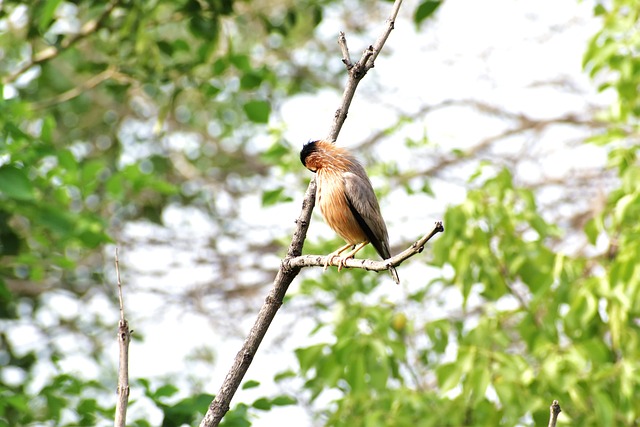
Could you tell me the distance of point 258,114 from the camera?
5.17 meters

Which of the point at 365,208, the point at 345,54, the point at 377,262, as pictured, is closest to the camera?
the point at 377,262

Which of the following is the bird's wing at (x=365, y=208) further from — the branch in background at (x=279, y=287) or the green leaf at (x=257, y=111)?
the green leaf at (x=257, y=111)

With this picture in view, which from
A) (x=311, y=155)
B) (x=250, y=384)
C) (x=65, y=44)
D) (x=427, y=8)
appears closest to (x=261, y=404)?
(x=250, y=384)

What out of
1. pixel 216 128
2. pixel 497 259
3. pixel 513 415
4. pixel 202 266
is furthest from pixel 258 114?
pixel 216 128

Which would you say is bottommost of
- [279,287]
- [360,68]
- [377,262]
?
[377,262]

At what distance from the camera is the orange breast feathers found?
11.5 ft

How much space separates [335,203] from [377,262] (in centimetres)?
128

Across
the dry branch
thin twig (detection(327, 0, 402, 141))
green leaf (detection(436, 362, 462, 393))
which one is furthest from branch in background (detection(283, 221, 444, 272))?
green leaf (detection(436, 362, 462, 393))

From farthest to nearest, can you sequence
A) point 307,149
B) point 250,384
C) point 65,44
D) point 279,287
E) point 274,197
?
1. point 65,44
2. point 274,197
3. point 250,384
4. point 307,149
5. point 279,287

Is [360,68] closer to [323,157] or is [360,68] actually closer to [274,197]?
[323,157]

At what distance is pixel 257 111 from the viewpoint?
5152 millimetres

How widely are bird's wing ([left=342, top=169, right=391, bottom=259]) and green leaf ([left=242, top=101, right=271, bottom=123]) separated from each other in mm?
1626

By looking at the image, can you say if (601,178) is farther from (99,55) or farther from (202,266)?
(99,55)

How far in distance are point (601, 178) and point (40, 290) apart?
5.39 m
